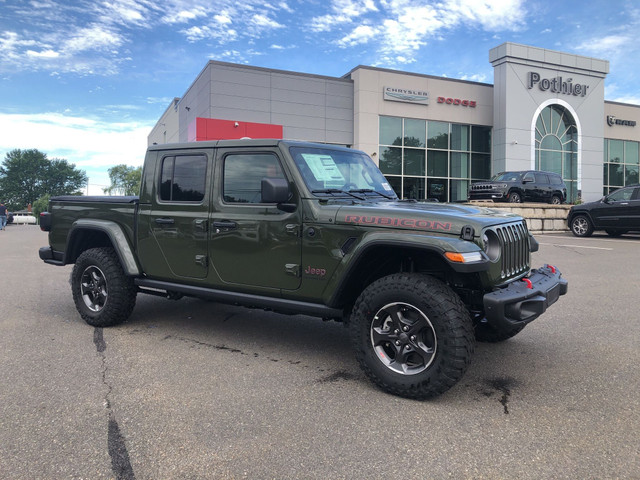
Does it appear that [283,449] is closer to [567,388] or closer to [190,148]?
[567,388]

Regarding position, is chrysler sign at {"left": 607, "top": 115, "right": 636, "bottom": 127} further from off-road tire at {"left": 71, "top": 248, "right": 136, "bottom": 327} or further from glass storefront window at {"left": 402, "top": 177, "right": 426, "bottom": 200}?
off-road tire at {"left": 71, "top": 248, "right": 136, "bottom": 327}

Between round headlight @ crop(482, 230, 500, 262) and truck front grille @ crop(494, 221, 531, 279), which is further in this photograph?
truck front grille @ crop(494, 221, 531, 279)

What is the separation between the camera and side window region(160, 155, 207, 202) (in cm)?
478

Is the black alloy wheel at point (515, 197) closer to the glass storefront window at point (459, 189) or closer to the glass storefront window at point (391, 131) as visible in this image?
the glass storefront window at point (391, 131)

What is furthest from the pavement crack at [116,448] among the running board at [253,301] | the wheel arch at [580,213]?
the wheel arch at [580,213]

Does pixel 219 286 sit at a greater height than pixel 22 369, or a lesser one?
greater

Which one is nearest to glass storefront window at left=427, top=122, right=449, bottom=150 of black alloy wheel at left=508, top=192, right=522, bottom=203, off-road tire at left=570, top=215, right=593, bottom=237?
black alloy wheel at left=508, top=192, right=522, bottom=203

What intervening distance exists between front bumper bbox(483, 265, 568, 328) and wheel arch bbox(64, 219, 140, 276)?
350 cm

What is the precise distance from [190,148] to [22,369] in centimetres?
240

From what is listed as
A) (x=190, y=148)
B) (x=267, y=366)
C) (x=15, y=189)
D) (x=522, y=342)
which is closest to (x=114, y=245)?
(x=190, y=148)

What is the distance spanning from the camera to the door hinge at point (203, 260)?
4.62 m

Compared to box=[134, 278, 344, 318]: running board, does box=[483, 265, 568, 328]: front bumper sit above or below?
above

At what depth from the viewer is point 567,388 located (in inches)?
146

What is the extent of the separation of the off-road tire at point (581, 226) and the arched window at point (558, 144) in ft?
50.6
